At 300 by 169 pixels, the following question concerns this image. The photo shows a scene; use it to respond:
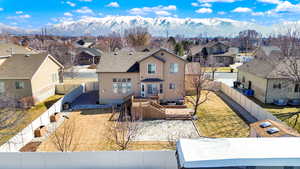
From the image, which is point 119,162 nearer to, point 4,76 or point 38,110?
point 38,110

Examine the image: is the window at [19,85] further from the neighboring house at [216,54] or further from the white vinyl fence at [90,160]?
the neighboring house at [216,54]

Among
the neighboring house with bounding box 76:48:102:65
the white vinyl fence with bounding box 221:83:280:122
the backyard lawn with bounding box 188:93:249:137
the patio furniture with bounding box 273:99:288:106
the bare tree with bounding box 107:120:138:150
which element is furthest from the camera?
the neighboring house with bounding box 76:48:102:65

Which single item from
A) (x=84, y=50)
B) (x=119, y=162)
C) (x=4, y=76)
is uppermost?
(x=84, y=50)

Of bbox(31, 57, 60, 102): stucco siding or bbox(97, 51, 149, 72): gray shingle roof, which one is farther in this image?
bbox(31, 57, 60, 102): stucco siding

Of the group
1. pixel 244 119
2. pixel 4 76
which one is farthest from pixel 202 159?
pixel 4 76

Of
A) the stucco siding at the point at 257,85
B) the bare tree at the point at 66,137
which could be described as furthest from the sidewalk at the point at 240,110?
the bare tree at the point at 66,137

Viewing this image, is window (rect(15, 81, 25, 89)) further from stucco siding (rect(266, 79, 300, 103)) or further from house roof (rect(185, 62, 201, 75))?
stucco siding (rect(266, 79, 300, 103))

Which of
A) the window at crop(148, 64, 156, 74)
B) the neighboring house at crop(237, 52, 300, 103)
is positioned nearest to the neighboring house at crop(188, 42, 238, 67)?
the neighboring house at crop(237, 52, 300, 103)

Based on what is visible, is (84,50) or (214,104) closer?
(214,104)
